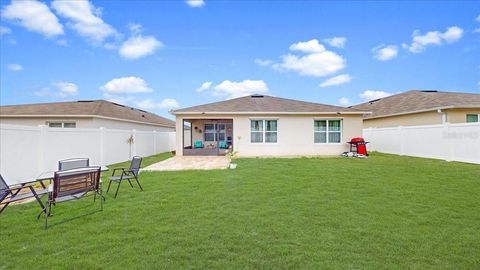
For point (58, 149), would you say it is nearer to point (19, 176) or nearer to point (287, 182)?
point (19, 176)

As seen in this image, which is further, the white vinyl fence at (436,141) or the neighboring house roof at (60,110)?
the neighboring house roof at (60,110)

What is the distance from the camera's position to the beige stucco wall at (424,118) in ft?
53.9

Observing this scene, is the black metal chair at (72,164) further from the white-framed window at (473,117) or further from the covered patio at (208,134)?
the white-framed window at (473,117)

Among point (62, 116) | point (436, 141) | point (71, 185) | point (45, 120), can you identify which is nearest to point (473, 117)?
point (436, 141)

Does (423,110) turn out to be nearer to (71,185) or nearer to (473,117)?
(473,117)

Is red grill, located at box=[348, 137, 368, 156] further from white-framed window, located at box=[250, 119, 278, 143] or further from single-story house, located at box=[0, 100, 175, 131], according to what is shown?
single-story house, located at box=[0, 100, 175, 131]

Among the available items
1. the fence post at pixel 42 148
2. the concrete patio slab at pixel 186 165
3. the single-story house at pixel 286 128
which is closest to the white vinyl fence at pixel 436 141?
the single-story house at pixel 286 128

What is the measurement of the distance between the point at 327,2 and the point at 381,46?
684cm

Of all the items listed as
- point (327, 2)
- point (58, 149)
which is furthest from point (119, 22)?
point (327, 2)

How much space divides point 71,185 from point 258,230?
12.6 feet

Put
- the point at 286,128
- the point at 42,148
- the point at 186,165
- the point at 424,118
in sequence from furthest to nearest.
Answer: the point at 424,118 < the point at 286,128 < the point at 186,165 < the point at 42,148

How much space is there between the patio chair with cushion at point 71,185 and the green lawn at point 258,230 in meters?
0.38

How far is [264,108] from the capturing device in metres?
18.1

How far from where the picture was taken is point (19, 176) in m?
8.19
